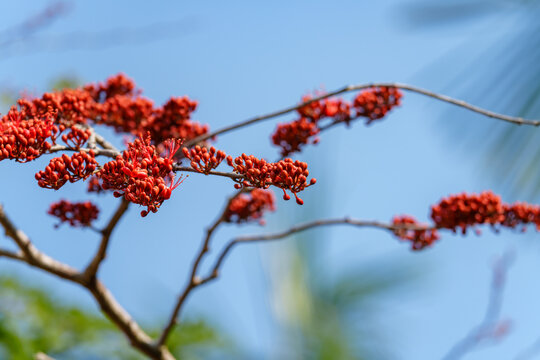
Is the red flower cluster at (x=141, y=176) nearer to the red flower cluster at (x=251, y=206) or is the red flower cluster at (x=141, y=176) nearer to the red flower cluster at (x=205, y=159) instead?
the red flower cluster at (x=205, y=159)

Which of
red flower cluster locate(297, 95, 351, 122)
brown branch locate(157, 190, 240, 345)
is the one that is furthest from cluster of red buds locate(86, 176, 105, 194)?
red flower cluster locate(297, 95, 351, 122)

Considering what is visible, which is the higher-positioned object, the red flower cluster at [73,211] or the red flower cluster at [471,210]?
the red flower cluster at [471,210]

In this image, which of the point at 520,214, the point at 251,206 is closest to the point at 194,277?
the point at 251,206

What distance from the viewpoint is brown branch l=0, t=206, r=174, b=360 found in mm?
3113

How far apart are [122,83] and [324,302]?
2.50m

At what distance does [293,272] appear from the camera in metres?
4.75

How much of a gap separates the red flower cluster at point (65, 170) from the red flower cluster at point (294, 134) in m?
1.21

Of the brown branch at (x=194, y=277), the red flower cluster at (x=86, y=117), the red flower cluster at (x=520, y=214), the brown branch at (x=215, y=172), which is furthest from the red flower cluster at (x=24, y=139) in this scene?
the red flower cluster at (x=520, y=214)

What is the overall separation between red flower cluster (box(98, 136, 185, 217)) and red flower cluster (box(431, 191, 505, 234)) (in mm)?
1597

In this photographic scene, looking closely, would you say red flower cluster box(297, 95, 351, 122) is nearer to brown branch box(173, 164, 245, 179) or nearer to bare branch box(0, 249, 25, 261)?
brown branch box(173, 164, 245, 179)

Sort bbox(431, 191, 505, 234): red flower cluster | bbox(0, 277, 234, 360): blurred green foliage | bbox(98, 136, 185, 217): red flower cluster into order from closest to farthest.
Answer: bbox(98, 136, 185, 217): red flower cluster < bbox(431, 191, 505, 234): red flower cluster < bbox(0, 277, 234, 360): blurred green foliage

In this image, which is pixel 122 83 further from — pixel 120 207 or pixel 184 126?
pixel 120 207

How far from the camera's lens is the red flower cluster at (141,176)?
6.03ft

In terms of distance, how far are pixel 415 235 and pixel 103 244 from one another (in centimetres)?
167
